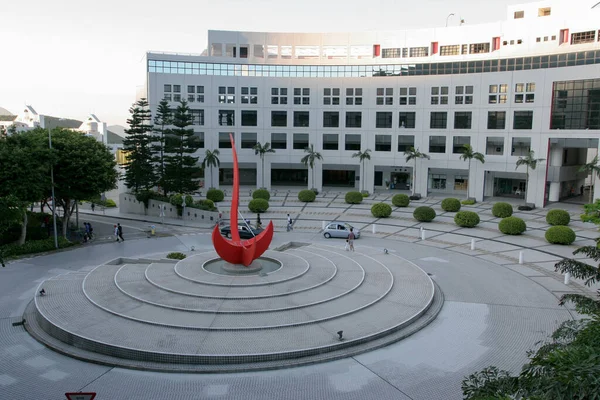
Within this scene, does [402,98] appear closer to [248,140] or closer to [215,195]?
[248,140]

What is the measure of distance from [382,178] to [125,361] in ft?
155

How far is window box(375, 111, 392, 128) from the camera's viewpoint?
52125 millimetres

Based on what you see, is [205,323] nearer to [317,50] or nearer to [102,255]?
[102,255]

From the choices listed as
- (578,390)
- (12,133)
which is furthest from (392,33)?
(578,390)

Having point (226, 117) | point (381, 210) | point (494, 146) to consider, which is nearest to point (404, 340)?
point (381, 210)

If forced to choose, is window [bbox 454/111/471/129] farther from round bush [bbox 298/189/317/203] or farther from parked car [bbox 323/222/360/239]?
parked car [bbox 323/222/360/239]

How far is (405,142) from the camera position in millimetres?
51594

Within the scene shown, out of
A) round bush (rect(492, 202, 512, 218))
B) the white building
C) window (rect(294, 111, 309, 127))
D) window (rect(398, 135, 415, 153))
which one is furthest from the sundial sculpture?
window (rect(294, 111, 309, 127))

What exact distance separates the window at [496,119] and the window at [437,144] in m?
4.83

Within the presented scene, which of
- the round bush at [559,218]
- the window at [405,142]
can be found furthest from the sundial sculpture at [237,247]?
the window at [405,142]

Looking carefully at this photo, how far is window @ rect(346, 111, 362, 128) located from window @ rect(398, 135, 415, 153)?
4.89 m

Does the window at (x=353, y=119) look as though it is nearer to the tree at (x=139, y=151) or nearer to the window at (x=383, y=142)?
the window at (x=383, y=142)

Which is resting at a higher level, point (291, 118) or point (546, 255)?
point (291, 118)

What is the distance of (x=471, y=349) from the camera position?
14.9m
